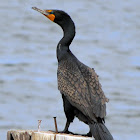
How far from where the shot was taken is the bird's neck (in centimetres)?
712

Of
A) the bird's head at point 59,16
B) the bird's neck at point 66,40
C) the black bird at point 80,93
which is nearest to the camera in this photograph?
the black bird at point 80,93

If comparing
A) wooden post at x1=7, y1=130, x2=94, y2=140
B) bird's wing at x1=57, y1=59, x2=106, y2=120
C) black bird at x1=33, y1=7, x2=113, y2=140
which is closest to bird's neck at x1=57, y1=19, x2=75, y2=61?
black bird at x1=33, y1=7, x2=113, y2=140

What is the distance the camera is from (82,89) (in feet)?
21.6

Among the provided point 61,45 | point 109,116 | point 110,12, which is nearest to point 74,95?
point 61,45

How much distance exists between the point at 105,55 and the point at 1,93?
144 inches

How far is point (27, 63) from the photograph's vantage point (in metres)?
17.2

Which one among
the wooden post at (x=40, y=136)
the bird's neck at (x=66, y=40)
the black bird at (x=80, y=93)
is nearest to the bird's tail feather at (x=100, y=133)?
the black bird at (x=80, y=93)

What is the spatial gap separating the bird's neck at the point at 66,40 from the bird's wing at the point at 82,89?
7.5 inches

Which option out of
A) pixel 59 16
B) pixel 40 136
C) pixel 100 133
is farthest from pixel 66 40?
pixel 40 136

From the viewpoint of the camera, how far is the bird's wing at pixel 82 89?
252 inches

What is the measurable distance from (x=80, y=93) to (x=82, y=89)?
5cm

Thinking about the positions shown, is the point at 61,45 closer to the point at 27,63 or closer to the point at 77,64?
the point at 77,64

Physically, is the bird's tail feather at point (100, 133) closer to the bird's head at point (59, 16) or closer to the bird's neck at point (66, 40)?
the bird's neck at point (66, 40)

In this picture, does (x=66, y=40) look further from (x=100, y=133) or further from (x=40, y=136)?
(x=40, y=136)
